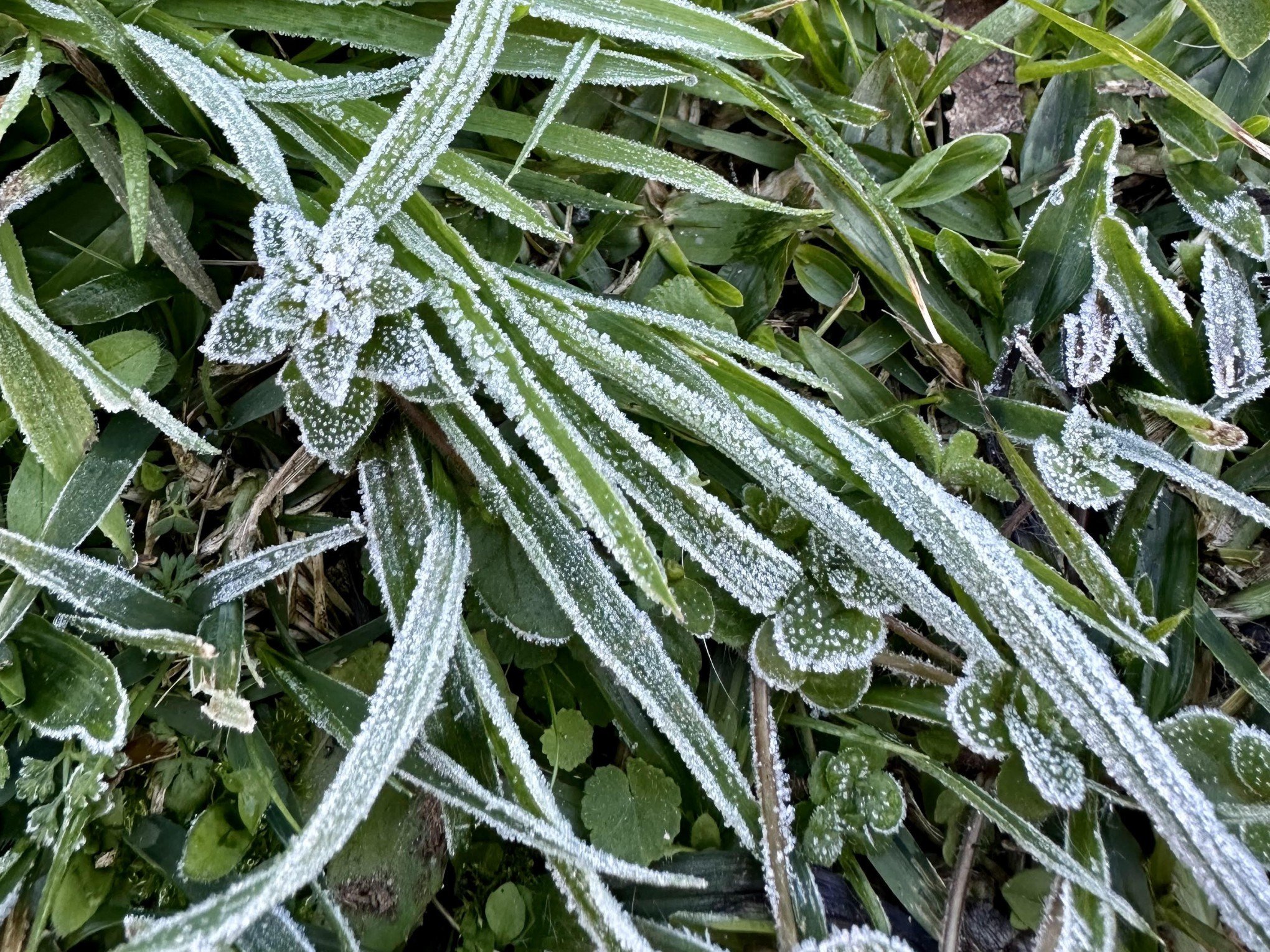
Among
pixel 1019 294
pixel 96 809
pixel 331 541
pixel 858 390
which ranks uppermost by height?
pixel 1019 294

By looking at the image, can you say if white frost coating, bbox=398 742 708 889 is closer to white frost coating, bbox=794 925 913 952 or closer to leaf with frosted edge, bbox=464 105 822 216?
white frost coating, bbox=794 925 913 952

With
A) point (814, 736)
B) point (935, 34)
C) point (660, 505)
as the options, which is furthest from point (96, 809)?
point (935, 34)

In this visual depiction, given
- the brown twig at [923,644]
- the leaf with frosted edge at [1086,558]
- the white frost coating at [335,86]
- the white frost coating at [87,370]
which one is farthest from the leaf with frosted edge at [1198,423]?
the white frost coating at [87,370]

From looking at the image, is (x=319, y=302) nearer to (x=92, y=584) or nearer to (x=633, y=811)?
(x=92, y=584)

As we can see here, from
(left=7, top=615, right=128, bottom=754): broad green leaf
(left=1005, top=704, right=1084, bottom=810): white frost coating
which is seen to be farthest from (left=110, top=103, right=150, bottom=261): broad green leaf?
(left=1005, top=704, right=1084, bottom=810): white frost coating

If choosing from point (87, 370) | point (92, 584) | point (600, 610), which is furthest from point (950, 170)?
point (92, 584)

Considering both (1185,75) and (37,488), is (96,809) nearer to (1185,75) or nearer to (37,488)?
(37,488)
